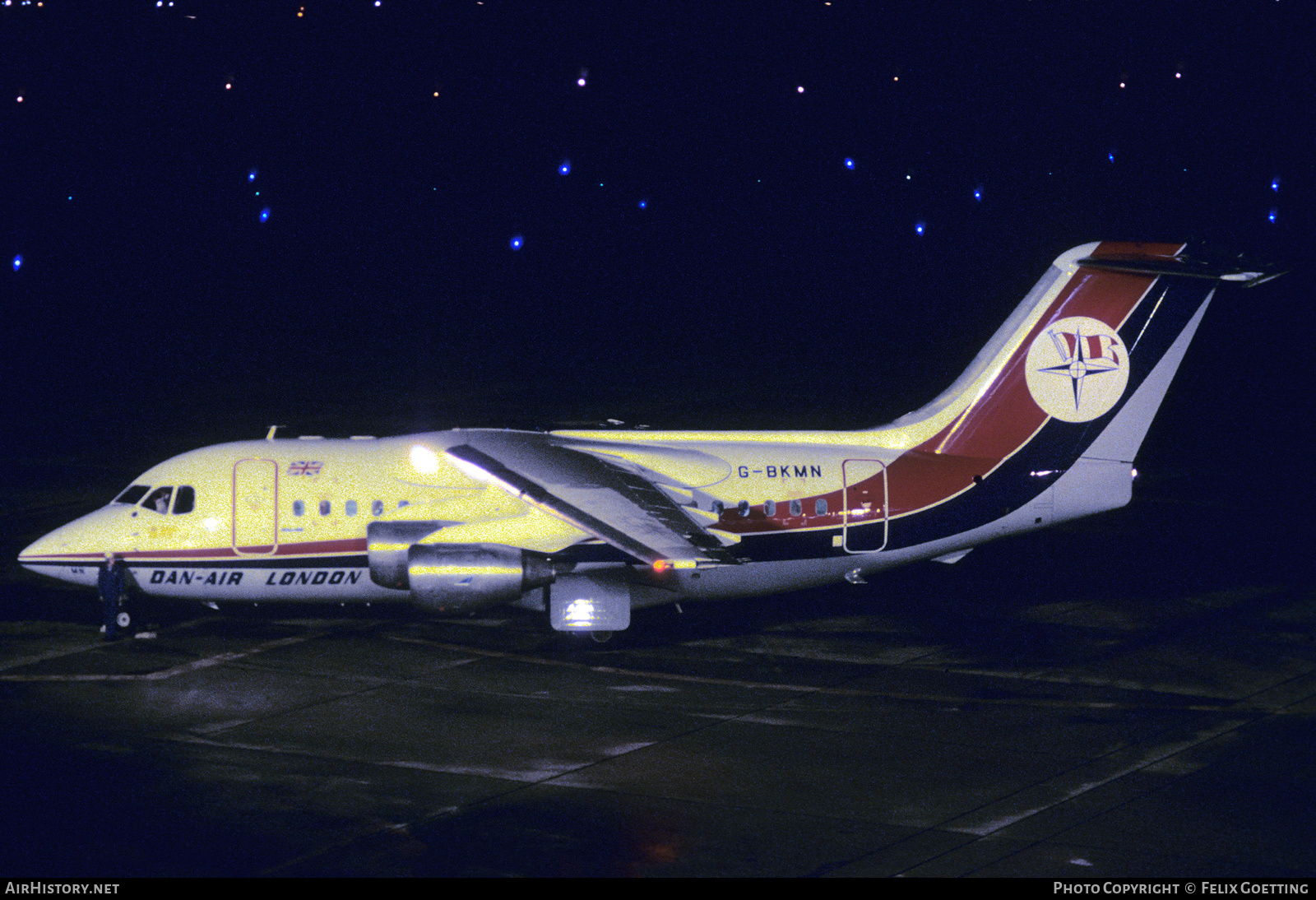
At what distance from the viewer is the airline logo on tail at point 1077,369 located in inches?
1003

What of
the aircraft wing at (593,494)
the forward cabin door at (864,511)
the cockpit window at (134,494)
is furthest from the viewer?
the cockpit window at (134,494)

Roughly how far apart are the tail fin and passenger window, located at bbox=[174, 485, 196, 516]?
1267 cm

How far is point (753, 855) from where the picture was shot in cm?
1579

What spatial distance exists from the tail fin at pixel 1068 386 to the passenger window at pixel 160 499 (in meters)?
13.1

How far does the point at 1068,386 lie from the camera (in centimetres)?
2566

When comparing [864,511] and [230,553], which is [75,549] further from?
[864,511]

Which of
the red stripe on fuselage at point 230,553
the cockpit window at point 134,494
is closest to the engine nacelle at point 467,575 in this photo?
the red stripe on fuselage at point 230,553

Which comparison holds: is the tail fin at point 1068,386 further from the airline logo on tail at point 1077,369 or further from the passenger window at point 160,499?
the passenger window at point 160,499

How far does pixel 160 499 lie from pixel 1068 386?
16.7 meters

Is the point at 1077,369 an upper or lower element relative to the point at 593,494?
upper

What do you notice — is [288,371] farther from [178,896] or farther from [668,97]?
[178,896]

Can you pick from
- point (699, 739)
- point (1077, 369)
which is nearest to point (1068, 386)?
point (1077, 369)

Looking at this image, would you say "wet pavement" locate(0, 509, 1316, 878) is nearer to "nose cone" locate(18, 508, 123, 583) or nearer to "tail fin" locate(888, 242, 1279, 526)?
"nose cone" locate(18, 508, 123, 583)

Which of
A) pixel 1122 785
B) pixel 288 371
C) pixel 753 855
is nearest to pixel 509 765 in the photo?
pixel 753 855
